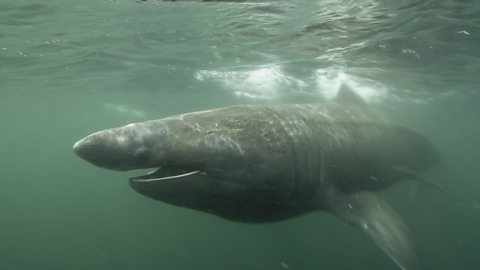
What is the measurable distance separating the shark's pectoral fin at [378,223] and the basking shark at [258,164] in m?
0.02

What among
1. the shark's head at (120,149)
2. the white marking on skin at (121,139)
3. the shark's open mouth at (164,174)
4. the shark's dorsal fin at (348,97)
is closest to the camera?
the shark's head at (120,149)

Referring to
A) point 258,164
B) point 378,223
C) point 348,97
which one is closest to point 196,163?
point 258,164

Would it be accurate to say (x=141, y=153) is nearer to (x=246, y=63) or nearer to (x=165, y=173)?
(x=165, y=173)

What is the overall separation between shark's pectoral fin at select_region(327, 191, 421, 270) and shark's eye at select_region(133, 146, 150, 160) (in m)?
2.86

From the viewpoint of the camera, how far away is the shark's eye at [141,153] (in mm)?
4917

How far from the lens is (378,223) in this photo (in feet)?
20.3

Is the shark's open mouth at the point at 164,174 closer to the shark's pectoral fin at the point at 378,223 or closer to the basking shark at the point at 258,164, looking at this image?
the basking shark at the point at 258,164

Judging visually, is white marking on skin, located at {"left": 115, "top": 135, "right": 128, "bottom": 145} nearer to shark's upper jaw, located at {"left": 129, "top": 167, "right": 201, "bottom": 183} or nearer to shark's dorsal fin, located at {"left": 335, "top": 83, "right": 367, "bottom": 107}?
shark's upper jaw, located at {"left": 129, "top": 167, "right": 201, "bottom": 183}

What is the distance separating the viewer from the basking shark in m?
4.97

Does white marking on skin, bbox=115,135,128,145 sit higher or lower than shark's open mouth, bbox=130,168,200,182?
higher

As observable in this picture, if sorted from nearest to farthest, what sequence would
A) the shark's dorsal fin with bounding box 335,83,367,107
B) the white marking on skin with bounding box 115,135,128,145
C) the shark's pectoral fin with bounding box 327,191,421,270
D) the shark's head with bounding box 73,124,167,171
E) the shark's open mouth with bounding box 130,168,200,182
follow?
the shark's head with bounding box 73,124,167,171, the white marking on skin with bounding box 115,135,128,145, the shark's open mouth with bounding box 130,168,200,182, the shark's pectoral fin with bounding box 327,191,421,270, the shark's dorsal fin with bounding box 335,83,367,107

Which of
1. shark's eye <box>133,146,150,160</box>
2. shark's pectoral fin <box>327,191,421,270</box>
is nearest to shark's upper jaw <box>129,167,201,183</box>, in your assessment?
shark's eye <box>133,146,150,160</box>

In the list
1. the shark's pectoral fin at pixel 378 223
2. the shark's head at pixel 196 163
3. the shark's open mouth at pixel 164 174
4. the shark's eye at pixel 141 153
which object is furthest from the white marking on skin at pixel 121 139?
the shark's pectoral fin at pixel 378 223

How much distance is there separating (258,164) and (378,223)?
228 cm
